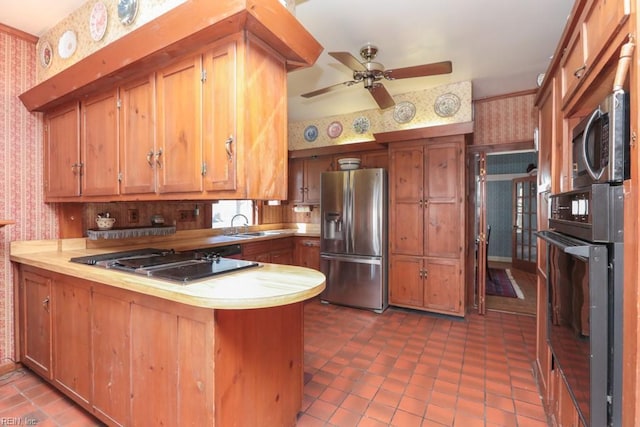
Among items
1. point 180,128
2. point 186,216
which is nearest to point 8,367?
point 186,216

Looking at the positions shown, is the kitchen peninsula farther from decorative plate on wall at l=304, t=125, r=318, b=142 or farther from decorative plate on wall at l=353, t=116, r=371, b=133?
decorative plate on wall at l=304, t=125, r=318, b=142

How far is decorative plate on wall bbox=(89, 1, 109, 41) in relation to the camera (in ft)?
6.31

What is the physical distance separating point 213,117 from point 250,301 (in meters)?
0.93

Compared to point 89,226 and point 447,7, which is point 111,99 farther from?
point 447,7

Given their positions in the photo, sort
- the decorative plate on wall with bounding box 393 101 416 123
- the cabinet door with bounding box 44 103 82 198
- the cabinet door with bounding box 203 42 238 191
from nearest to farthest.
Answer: the cabinet door with bounding box 203 42 238 191
the cabinet door with bounding box 44 103 82 198
the decorative plate on wall with bounding box 393 101 416 123

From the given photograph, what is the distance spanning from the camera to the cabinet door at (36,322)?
2.07 meters

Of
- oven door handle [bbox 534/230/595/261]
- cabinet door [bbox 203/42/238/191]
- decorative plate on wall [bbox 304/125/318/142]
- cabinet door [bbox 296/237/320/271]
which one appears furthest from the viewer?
decorative plate on wall [bbox 304/125/318/142]

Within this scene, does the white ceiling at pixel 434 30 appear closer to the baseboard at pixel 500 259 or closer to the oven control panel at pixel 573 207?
the oven control panel at pixel 573 207

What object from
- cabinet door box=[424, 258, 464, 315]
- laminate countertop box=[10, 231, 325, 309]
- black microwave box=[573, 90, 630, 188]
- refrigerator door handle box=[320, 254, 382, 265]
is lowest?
cabinet door box=[424, 258, 464, 315]

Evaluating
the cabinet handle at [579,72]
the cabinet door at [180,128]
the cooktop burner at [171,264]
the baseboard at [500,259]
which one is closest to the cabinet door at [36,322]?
the cooktop burner at [171,264]

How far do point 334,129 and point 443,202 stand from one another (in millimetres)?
2124

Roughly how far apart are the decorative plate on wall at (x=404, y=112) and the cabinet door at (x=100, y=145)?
124 inches

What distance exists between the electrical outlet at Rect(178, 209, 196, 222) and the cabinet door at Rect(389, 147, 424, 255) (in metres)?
2.42

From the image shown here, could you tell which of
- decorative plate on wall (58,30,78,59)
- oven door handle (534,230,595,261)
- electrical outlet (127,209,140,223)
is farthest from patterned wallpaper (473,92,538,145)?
decorative plate on wall (58,30,78,59)
